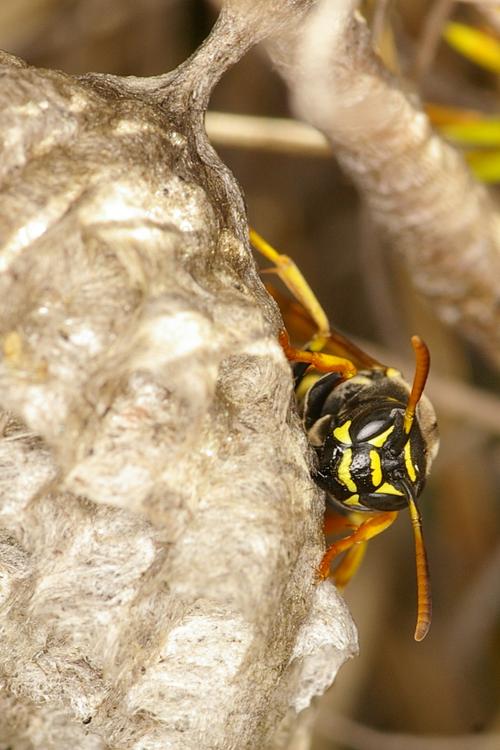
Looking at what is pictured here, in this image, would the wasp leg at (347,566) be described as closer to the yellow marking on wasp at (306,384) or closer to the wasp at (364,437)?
the wasp at (364,437)

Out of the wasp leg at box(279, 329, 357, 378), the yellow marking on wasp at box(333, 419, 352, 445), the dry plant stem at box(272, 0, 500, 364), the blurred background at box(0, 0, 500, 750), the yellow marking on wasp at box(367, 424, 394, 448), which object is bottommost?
the blurred background at box(0, 0, 500, 750)

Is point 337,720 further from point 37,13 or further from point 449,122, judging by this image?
point 37,13

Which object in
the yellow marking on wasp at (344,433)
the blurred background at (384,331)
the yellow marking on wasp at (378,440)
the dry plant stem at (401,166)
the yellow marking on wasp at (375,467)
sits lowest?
the blurred background at (384,331)

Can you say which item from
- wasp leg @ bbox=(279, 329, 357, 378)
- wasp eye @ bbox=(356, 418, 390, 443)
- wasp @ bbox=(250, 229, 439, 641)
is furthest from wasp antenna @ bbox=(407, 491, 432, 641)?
wasp leg @ bbox=(279, 329, 357, 378)

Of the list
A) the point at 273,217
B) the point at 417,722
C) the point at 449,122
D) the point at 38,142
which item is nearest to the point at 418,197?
the point at 449,122

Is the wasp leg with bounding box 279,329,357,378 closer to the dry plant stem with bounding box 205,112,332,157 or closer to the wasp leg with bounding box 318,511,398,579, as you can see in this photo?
the wasp leg with bounding box 318,511,398,579

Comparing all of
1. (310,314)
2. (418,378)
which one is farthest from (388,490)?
(310,314)

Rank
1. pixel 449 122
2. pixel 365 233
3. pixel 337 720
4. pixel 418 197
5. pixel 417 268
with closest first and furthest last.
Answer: pixel 418 197, pixel 417 268, pixel 449 122, pixel 337 720, pixel 365 233

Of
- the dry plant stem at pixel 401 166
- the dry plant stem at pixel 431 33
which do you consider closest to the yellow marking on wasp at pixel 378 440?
the dry plant stem at pixel 401 166
